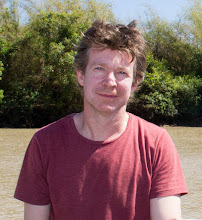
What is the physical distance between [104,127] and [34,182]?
14.7 inches

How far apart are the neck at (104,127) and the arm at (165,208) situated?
0.33 meters

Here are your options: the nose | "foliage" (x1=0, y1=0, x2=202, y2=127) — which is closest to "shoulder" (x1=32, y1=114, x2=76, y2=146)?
the nose

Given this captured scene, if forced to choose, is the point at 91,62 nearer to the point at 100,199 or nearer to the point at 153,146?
the point at 153,146

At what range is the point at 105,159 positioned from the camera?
165 centimetres

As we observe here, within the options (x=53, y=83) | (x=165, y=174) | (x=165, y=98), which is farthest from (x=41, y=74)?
(x=165, y=174)

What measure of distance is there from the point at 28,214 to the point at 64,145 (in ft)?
1.04

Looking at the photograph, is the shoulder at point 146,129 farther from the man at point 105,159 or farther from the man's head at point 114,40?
the man's head at point 114,40

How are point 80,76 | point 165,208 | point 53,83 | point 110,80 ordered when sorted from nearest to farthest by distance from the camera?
point 165,208, point 110,80, point 80,76, point 53,83

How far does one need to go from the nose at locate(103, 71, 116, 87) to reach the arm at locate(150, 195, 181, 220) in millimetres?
500

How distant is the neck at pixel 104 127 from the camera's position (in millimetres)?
1735

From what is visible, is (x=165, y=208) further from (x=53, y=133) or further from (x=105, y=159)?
(x=53, y=133)

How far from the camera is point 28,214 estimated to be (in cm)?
167

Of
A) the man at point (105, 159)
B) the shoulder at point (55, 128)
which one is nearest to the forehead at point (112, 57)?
the man at point (105, 159)

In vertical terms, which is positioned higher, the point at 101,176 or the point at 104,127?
the point at 104,127
